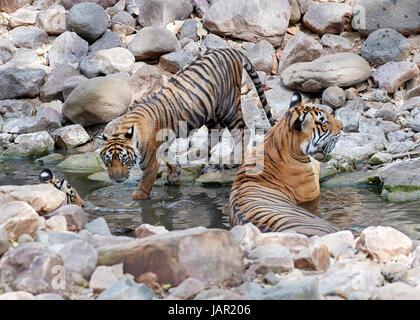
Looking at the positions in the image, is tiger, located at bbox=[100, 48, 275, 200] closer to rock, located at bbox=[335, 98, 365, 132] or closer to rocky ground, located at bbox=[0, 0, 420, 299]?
rocky ground, located at bbox=[0, 0, 420, 299]

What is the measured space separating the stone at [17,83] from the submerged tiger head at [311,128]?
6.13 m

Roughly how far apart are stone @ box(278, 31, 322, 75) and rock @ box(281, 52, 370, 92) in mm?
382

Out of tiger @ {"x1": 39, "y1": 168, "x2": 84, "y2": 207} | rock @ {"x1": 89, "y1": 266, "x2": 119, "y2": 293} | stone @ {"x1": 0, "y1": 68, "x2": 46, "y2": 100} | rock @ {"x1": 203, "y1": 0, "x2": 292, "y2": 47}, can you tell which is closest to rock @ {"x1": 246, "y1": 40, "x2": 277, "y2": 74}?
rock @ {"x1": 203, "y1": 0, "x2": 292, "y2": 47}

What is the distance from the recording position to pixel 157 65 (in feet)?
34.9

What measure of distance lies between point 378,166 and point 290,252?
410cm

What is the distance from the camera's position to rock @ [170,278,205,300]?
2.73 m

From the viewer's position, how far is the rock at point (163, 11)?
11.3m

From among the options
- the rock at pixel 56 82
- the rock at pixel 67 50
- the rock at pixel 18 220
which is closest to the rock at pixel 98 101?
the rock at pixel 56 82

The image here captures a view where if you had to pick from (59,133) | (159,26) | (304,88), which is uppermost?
(159,26)

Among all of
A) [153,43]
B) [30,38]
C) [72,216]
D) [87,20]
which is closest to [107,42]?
[87,20]

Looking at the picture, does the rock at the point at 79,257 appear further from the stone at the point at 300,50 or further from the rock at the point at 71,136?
the stone at the point at 300,50

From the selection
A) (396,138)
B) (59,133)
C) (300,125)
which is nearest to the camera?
(300,125)
